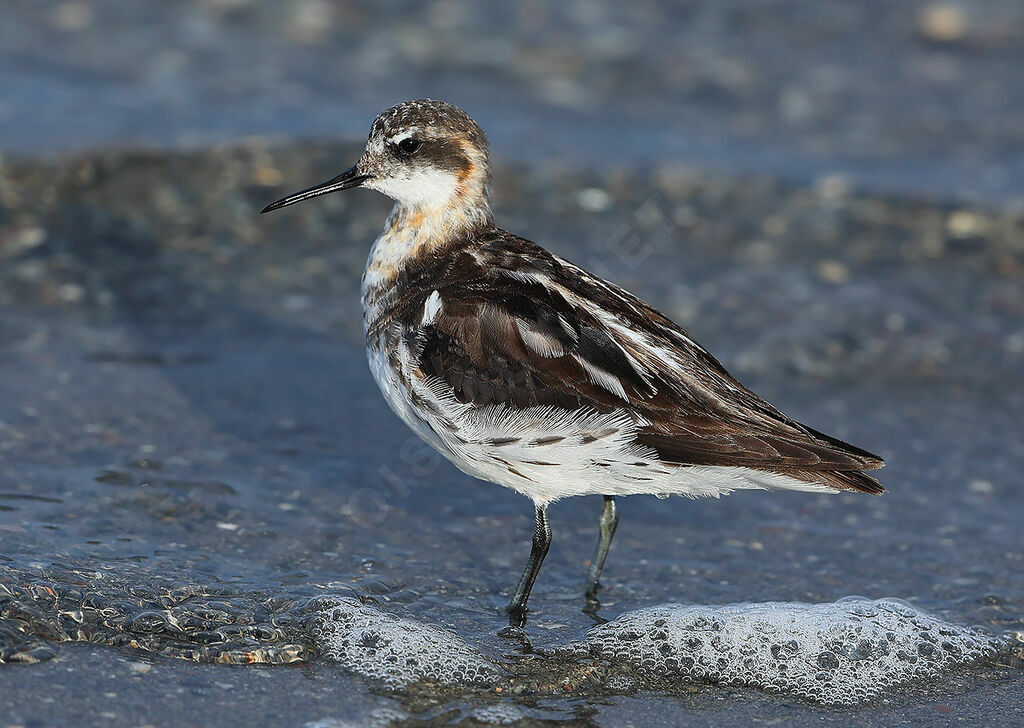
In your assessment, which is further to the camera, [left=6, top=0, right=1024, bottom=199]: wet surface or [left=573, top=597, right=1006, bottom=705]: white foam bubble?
[left=6, top=0, right=1024, bottom=199]: wet surface

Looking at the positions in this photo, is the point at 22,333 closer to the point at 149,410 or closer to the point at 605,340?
the point at 149,410

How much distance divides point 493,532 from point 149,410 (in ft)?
8.04

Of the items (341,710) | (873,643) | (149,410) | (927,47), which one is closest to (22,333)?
(149,410)

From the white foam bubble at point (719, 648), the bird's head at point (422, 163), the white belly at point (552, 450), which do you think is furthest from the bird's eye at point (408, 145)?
the white foam bubble at point (719, 648)

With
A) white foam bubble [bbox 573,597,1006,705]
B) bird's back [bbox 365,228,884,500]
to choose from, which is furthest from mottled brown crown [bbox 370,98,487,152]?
white foam bubble [bbox 573,597,1006,705]

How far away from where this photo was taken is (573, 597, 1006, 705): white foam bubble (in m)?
6.14

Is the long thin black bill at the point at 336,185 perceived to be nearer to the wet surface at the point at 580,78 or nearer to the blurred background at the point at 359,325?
the blurred background at the point at 359,325

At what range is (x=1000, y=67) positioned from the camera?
574 inches

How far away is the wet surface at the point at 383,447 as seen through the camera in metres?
5.89

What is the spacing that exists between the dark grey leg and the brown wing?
88cm

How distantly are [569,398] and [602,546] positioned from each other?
3.59 feet

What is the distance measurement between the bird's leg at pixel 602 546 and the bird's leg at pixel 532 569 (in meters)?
0.35

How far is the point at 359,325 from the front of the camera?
9727mm

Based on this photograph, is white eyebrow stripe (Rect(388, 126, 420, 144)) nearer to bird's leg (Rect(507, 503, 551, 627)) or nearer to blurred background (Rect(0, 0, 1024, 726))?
blurred background (Rect(0, 0, 1024, 726))
